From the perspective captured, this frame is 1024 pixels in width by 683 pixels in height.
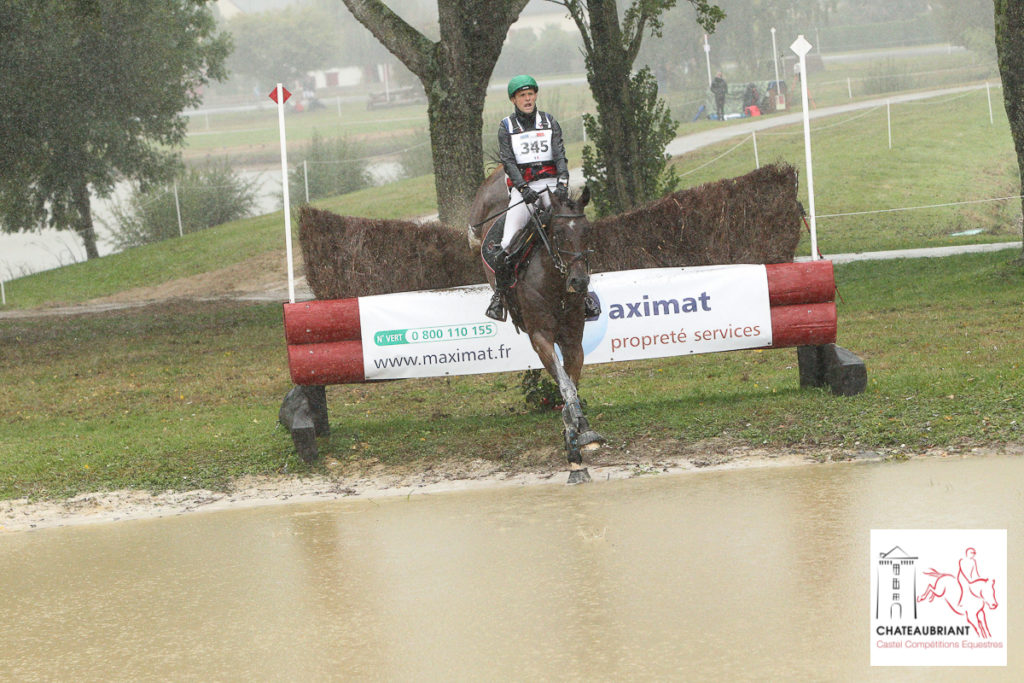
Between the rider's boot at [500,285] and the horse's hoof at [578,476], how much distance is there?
1.77 metres

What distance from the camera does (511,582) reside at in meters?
6.93

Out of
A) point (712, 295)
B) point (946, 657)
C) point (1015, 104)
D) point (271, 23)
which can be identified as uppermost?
point (271, 23)

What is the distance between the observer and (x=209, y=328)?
24.0 metres

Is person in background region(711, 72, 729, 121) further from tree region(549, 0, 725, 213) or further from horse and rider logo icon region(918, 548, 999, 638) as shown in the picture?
horse and rider logo icon region(918, 548, 999, 638)

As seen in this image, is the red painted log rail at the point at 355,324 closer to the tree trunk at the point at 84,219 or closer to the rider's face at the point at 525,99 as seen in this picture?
the rider's face at the point at 525,99

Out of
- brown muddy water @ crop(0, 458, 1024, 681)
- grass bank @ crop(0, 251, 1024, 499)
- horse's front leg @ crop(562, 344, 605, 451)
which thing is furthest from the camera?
grass bank @ crop(0, 251, 1024, 499)

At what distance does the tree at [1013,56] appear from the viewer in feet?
63.6

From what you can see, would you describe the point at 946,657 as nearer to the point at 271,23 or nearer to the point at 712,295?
the point at 712,295

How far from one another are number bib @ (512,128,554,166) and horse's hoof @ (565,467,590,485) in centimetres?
263

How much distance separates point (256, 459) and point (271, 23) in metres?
137

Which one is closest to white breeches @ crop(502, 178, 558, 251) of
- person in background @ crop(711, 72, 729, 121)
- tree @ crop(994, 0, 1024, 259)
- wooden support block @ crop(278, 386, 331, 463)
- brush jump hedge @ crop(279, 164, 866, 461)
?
brush jump hedge @ crop(279, 164, 866, 461)

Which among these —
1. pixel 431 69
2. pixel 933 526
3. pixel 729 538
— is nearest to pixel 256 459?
pixel 729 538

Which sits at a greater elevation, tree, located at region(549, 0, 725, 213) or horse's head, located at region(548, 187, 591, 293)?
tree, located at region(549, 0, 725, 213)

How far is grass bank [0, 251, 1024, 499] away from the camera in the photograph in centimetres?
1058
